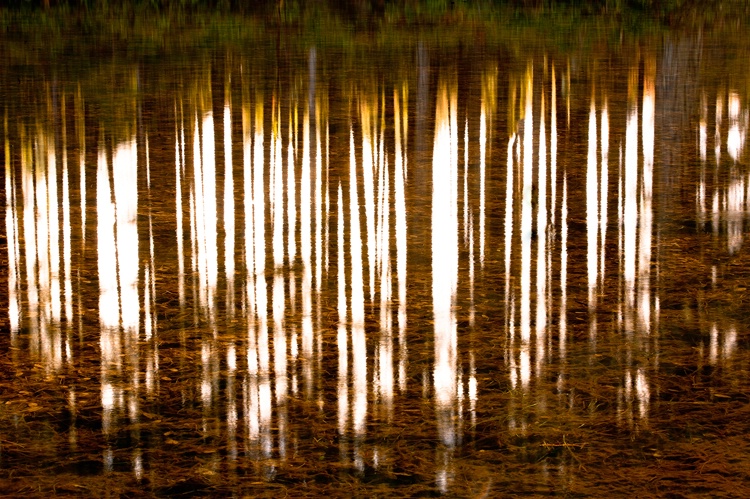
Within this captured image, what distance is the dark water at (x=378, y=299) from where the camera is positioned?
10.8ft

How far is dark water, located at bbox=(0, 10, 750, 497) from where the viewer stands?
10.8 ft

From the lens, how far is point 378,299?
4.68 metres

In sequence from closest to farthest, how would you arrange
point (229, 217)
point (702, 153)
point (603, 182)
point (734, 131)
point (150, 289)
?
point (150, 289)
point (229, 217)
point (603, 182)
point (702, 153)
point (734, 131)

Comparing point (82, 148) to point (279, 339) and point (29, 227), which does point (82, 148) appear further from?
point (279, 339)

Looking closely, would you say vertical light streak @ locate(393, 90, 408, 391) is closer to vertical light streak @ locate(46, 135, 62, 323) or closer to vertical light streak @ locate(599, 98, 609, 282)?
vertical light streak @ locate(599, 98, 609, 282)

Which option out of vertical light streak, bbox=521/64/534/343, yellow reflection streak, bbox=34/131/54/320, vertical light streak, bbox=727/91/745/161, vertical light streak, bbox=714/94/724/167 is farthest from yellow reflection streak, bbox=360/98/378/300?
vertical light streak, bbox=727/91/745/161

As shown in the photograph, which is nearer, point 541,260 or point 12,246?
point 541,260

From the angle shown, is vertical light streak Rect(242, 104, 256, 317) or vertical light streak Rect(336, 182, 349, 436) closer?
vertical light streak Rect(336, 182, 349, 436)

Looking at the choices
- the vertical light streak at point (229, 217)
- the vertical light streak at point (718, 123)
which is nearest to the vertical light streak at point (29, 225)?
the vertical light streak at point (229, 217)

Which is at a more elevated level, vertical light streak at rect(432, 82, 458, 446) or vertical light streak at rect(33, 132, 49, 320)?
vertical light streak at rect(432, 82, 458, 446)

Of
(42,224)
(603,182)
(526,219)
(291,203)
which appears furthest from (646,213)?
(42,224)

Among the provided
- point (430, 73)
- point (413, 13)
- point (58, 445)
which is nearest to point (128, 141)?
point (430, 73)

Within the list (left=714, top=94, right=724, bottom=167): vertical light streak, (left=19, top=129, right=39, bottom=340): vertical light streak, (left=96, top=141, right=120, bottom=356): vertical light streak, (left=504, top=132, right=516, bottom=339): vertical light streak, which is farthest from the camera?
(left=714, top=94, right=724, bottom=167): vertical light streak

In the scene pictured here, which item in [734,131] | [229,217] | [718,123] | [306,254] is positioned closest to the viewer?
[306,254]
